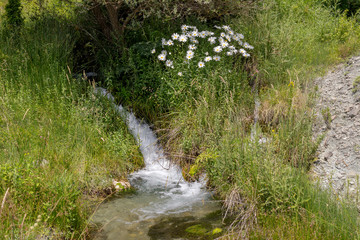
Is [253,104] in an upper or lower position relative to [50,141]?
upper

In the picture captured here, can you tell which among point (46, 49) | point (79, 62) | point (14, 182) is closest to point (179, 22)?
point (79, 62)

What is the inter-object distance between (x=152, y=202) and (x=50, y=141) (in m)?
1.49

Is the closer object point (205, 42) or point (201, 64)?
point (201, 64)

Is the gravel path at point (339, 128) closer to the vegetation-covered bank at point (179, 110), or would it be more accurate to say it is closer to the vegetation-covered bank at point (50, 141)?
the vegetation-covered bank at point (179, 110)

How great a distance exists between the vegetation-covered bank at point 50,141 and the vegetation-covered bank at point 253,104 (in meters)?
0.76

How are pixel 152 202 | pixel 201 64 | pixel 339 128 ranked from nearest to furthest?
pixel 152 202 → pixel 339 128 → pixel 201 64

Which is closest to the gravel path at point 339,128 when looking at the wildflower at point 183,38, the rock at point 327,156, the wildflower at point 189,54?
the rock at point 327,156

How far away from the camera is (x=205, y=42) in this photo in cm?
659

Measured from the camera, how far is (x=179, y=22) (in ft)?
24.4

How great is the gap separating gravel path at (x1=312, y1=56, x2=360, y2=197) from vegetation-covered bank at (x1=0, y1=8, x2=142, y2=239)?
8.93ft

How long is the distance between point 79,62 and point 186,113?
116 inches

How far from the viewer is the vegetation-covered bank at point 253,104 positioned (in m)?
3.70

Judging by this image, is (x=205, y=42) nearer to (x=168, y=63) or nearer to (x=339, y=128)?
(x=168, y=63)

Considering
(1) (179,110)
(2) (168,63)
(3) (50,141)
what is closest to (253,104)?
(1) (179,110)
